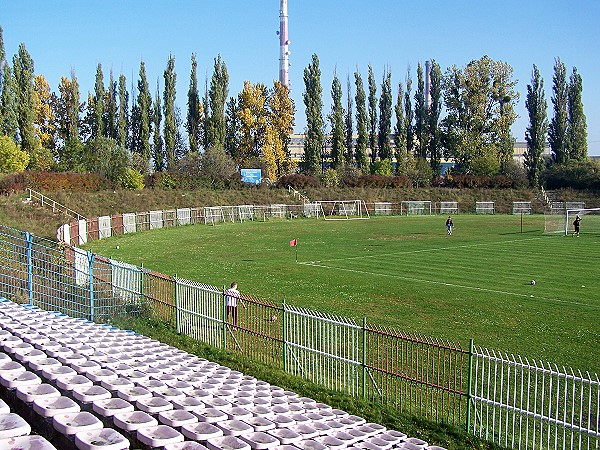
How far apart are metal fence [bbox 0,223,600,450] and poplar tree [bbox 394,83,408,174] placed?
71.2 meters

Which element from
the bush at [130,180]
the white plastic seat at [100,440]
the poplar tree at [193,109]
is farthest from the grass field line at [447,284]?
the poplar tree at [193,109]

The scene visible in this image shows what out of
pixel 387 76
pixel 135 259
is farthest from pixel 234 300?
pixel 387 76

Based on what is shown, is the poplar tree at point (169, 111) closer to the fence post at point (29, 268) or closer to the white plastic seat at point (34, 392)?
the fence post at point (29, 268)

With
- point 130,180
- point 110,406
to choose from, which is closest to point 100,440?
point 110,406

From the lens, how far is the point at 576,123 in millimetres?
84938

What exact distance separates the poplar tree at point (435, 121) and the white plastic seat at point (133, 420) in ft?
286

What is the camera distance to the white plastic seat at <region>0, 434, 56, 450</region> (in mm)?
5918

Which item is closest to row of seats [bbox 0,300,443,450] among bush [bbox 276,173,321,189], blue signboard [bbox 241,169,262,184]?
blue signboard [bbox 241,169,262,184]

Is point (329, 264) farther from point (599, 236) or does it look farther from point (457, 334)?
point (599, 236)

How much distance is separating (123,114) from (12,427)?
255ft

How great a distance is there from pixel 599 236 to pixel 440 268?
20.4 meters

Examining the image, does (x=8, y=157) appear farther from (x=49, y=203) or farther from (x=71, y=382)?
(x=71, y=382)

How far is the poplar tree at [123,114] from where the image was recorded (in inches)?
3125

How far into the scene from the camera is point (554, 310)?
2112 centimetres
